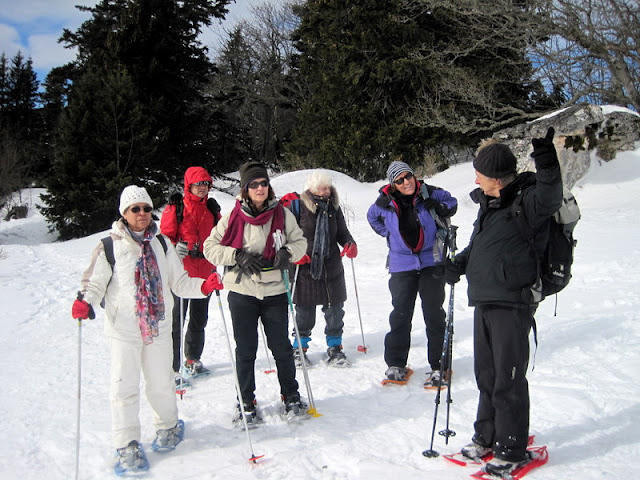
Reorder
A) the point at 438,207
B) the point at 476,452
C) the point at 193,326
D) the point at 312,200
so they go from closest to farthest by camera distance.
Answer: the point at 476,452 → the point at 438,207 → the point at 193,326 → the point at 312,200

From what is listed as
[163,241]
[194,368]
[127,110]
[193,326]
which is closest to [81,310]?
[163,241]

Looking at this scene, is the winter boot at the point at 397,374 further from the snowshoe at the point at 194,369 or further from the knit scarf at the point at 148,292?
the knit scarf at the point at 148,292

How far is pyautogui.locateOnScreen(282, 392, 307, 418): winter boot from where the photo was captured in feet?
12.4

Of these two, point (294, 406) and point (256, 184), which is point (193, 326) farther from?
point (256, 184)

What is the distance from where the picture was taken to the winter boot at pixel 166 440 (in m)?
3.36

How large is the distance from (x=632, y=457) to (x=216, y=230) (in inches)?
120

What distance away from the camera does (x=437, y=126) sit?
51.8 ft

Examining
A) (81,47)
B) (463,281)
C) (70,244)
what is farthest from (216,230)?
(81,47)

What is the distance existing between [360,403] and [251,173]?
6.65 ft

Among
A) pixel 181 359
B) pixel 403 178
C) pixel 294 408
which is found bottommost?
pixel 294 408

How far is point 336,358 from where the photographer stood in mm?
4922

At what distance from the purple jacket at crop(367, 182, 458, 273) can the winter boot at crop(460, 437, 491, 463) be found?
5.24 ft

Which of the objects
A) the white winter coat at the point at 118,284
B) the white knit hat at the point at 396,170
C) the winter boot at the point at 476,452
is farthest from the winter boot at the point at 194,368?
the winter boot at the point at 476,452

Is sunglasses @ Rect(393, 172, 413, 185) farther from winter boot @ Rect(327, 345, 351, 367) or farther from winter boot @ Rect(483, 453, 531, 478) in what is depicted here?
winter boot @ Rect(483, 453, 531, 478)
